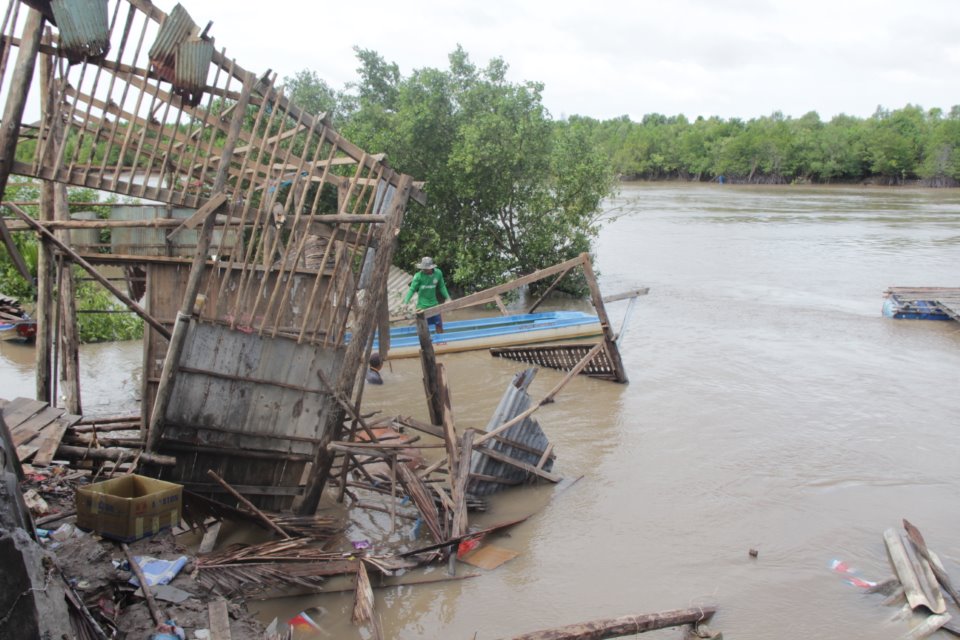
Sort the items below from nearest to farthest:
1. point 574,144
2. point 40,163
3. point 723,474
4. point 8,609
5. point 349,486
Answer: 1. point 8,609
2. point 40,163
3. point 349,486
4. point 723,474
5. point 574,144

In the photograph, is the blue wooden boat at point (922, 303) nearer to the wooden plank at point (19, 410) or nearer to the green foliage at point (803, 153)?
the wooden plank at point (19, 410)

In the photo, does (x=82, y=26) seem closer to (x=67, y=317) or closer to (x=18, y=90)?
(x=18, y=90)

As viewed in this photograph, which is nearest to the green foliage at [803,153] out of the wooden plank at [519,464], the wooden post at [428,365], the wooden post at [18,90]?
the wooden post at [428,365]

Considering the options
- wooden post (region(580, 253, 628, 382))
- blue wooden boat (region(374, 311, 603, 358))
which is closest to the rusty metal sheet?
wooden post (region(580, 253, 628, 382))

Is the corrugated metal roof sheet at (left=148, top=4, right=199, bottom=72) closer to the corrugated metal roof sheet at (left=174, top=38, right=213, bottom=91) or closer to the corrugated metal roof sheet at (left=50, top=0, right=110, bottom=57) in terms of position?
the corrugated metal roof sheet at (left=174, top=38, right=213, bottom=91)

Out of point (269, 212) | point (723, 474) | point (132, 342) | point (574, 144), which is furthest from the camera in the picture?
point (574, 144)

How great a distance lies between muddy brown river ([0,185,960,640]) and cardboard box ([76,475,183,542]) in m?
0.98

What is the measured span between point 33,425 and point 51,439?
28cm

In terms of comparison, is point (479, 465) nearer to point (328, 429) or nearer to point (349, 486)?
point (349, 486)

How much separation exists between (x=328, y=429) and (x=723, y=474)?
477 centimetres

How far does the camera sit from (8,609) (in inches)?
103

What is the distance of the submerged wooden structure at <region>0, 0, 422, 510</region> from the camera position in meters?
4.76

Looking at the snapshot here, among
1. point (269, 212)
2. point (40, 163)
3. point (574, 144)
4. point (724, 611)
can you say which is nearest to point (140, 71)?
point (40, 163)

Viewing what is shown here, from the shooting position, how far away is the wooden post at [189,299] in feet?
16.5
